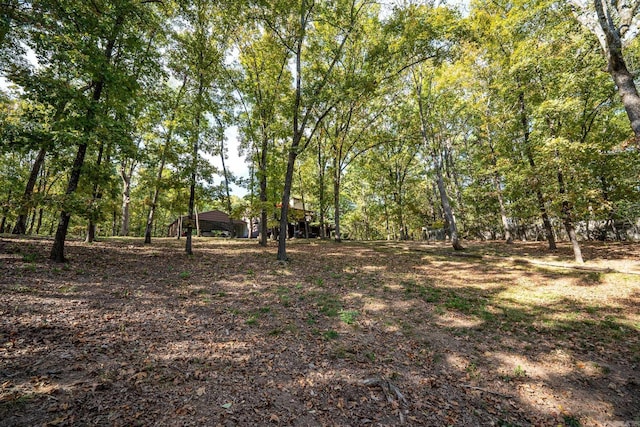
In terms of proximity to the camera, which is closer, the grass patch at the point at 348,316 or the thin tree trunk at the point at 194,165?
the grass patch at the point at 348,316

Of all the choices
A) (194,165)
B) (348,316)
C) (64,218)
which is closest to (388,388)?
(348,316)

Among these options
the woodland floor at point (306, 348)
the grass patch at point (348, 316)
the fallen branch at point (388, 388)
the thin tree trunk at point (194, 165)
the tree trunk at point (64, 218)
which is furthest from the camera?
the thin tree trunk at point (194, 165)

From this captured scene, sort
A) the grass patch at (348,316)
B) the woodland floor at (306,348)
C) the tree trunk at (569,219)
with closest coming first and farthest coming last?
the woodland floor at (306,348) → the grass patch at (348,316) → the tree trunk at (569,219)

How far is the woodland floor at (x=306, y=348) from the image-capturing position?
11.3 feet

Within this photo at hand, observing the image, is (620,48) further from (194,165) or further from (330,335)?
(194,165)

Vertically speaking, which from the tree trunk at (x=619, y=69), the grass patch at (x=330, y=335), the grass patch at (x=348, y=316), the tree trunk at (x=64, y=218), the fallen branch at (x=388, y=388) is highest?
the tree trunk at (x=619, y=69)

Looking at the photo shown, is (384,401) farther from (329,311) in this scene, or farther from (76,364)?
(76,364)

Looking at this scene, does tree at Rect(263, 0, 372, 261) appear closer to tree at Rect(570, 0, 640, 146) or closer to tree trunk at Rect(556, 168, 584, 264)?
tree at Rect(570, 0, 640, 146)

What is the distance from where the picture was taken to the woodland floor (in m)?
3.45

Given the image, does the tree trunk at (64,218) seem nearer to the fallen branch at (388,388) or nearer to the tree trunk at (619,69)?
the fallen branch at (388,388)

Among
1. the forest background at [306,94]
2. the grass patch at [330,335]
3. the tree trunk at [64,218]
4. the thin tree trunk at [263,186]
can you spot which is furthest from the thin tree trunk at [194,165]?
the grass patch at [330,335]

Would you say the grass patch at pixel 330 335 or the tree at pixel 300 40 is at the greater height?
the tree at pixel 300 40

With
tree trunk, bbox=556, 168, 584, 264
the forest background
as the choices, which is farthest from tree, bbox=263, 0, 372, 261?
tree trunk, bbox=556, 168, 584, 264

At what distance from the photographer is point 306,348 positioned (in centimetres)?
513
